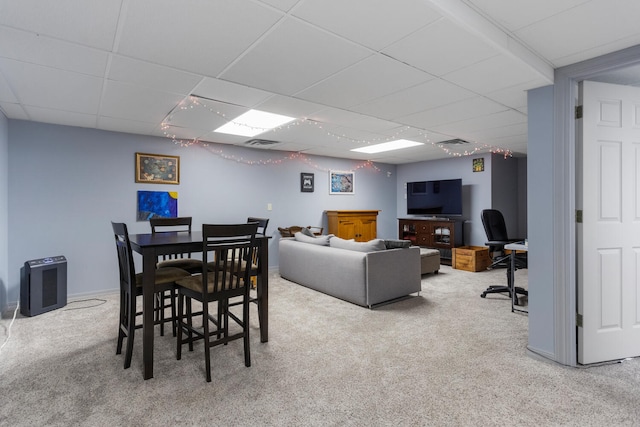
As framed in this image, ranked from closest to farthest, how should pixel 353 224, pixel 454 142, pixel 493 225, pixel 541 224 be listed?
pixel 541 224
pixel 493 225
pixel 454 142
pixel 353 224

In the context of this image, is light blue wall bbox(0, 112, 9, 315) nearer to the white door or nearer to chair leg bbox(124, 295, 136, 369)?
chair leg bbox(124, 295, 136, 369)

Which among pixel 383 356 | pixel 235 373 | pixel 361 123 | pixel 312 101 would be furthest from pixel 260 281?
pixel 361 123

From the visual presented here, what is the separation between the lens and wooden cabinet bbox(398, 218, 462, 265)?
21.6 feet

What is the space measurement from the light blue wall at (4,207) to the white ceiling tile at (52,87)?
71 cm

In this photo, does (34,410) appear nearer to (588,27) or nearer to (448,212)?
(588,27)

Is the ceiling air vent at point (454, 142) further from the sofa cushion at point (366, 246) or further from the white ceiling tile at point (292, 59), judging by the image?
the white ceiling tile at point (292, 59)

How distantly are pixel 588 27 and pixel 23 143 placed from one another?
5.47m

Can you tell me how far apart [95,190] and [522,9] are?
4910 millimetres

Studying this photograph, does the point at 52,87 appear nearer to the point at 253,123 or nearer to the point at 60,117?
the point at 60,117

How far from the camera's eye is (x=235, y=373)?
2.34m

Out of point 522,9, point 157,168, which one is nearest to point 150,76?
point 157,168

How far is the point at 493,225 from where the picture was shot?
4.56 m

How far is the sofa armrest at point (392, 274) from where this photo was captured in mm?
3751

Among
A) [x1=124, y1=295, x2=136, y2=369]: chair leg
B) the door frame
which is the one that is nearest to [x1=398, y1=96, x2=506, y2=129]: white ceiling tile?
the door frame
